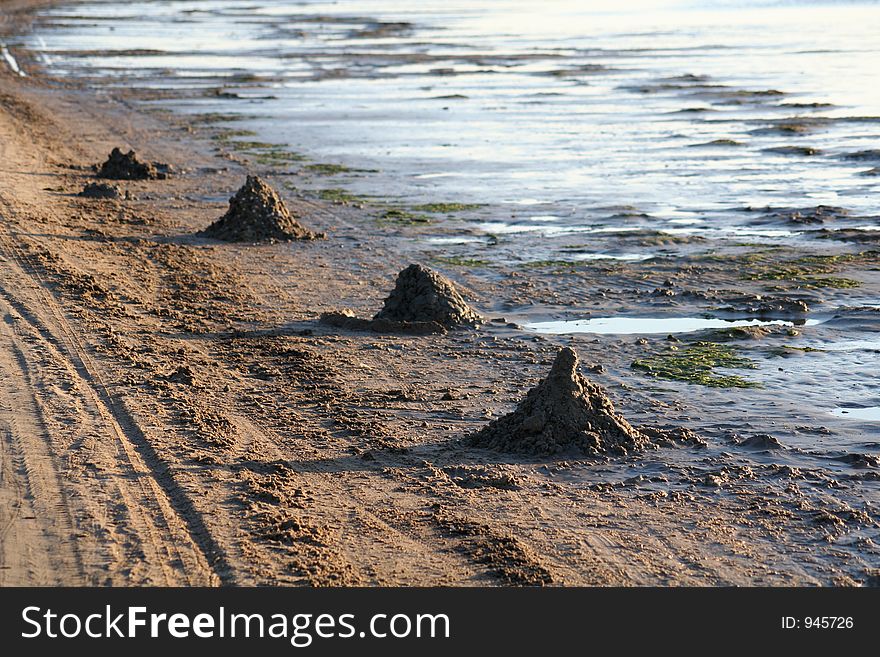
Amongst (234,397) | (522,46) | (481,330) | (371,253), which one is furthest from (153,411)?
(522,46)

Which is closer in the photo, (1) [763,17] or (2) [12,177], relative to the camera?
(2) [12,177]

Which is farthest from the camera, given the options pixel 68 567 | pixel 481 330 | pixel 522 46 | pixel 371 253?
pixel 522 46

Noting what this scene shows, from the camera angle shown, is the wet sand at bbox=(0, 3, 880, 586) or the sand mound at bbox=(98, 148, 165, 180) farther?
the sand mound at bbox=(98, 148, 165, 180)

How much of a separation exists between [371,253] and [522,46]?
36801 millimetres

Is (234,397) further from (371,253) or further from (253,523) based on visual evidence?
(371,253)

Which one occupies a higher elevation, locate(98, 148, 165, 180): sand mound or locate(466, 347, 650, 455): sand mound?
locate(98, 148, 165, 180): sand mound

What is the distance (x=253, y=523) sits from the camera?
23.1ft

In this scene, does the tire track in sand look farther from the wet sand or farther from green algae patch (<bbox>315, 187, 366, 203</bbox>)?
green algae patch (<bbox>315, 187, 366, 203</bbox>)

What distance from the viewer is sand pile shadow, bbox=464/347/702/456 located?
328 inches

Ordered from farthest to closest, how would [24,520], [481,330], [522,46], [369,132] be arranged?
[522,46], [369,132], [481,330], [24,520]

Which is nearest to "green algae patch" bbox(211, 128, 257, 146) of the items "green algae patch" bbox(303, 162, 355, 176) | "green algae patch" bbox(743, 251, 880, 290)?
"green algae patch" bbox(303, 162, 355, 176)

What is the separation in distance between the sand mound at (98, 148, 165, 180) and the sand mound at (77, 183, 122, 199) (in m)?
1.59

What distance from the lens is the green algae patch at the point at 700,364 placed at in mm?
10031

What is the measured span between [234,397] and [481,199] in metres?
9.44
